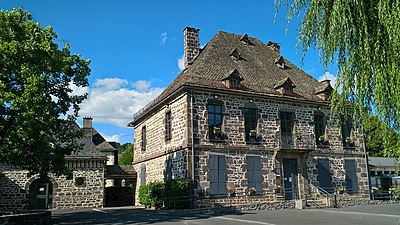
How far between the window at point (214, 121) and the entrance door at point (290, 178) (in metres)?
4.03

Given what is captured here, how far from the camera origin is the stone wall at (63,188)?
21.5m

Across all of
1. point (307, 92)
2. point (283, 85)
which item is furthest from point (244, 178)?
point (307, 92)

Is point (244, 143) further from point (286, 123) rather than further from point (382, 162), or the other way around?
point (382, 162)

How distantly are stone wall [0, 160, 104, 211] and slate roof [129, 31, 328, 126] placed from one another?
470 centimetres

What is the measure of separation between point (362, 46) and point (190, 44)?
609 inches

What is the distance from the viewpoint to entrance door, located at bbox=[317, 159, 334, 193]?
20.2 m

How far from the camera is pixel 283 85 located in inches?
787

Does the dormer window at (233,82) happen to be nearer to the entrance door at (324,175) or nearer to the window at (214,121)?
the window at (214,121)

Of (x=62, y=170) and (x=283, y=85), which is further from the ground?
(x=283, y=85)

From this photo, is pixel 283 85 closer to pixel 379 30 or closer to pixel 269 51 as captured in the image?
pixel 269 51

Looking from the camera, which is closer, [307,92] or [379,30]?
[379,30]

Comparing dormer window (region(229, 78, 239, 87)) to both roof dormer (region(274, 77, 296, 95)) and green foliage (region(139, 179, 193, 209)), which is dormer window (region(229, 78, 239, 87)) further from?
green foliage (region(139, 179, 193, 209))

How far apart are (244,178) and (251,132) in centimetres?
231

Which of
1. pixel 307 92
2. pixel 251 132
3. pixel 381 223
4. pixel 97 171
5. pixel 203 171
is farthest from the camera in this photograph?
pixel 97 171
